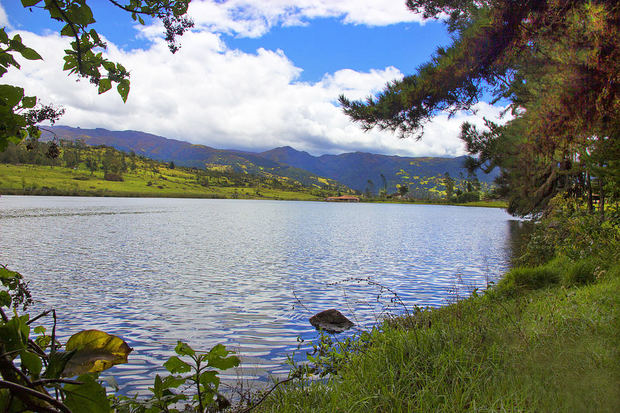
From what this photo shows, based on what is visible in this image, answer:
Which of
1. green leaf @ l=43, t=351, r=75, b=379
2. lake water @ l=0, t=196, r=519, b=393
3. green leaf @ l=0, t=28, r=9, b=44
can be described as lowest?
lake water @ l=0, t=196, r=519, b=393

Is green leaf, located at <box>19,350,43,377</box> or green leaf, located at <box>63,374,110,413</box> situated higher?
green leaf, located at <box>19,350,43,377</box>

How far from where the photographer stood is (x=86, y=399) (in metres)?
1.26

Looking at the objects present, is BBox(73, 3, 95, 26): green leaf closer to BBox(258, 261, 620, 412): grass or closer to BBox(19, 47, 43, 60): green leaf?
BBox(19, 47, 43, 60): green leaf

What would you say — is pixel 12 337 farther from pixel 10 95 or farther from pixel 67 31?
pixel 67 31

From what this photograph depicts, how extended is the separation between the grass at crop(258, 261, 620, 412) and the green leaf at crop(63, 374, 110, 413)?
13.2 ft

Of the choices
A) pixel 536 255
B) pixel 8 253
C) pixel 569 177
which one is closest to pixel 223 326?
pixel 536 255

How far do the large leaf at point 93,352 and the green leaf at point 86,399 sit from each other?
13.2 inches

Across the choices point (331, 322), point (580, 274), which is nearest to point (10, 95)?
point (331, 322)

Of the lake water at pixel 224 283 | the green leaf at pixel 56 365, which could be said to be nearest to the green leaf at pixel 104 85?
the green leaf at pixel 56 365

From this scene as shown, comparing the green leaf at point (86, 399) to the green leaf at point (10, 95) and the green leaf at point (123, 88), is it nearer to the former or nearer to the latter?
the green leaf at point (10, 95)

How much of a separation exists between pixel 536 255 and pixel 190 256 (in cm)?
2220

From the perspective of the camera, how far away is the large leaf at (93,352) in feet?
5.25

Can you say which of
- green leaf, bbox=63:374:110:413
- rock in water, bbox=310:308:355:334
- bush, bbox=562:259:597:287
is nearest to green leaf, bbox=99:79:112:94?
green leaf, bbox=63:374:110:413

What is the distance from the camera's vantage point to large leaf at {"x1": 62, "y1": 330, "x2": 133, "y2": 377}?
160cm
